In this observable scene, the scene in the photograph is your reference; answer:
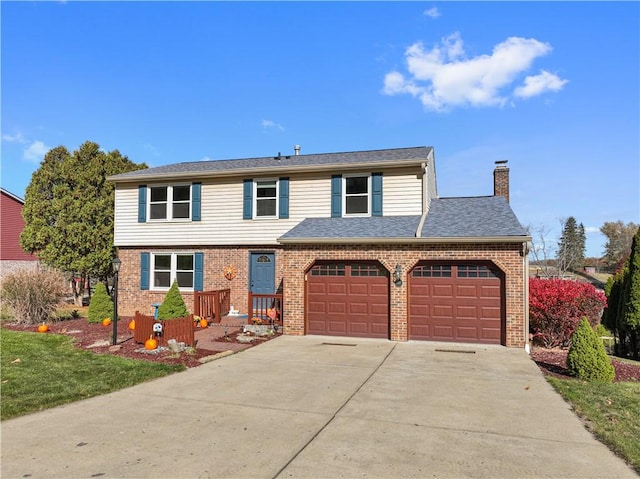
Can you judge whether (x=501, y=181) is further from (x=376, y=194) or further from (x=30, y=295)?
(x=30, y=295)

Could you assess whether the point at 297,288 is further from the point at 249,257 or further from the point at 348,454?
the point at 348,454

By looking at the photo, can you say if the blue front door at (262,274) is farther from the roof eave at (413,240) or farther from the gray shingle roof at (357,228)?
the roof eave at (413,240)

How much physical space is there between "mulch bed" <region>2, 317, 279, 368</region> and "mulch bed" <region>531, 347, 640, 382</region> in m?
7.30

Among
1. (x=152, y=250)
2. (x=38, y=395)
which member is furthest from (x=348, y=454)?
(x=152, y=250)

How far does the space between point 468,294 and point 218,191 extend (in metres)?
10.3

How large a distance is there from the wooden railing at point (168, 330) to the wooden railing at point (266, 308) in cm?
326

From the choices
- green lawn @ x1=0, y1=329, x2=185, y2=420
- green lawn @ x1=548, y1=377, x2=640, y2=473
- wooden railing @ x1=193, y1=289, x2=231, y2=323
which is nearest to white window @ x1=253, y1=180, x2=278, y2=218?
wooden railing @ x1=193, y1=289, x2=231, y2=323

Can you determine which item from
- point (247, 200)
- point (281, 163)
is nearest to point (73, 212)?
point (247, 200)

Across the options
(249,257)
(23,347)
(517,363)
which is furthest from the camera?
(249,257)

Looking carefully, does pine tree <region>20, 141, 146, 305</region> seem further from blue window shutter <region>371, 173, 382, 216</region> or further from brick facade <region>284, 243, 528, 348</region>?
blue window shutter <region>371, 173, 382, 216</region>

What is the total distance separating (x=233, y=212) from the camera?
16281mm

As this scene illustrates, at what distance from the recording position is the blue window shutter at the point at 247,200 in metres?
16.1

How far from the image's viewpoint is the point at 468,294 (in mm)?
11711

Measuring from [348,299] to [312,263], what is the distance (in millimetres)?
1626
